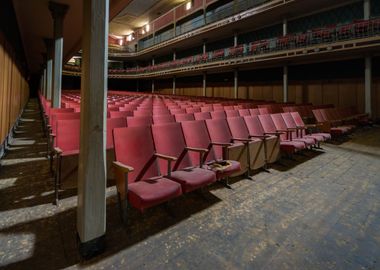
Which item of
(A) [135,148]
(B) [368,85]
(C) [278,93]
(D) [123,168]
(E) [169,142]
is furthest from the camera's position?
(C) [278,93]

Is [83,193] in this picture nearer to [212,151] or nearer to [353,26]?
[212,151]

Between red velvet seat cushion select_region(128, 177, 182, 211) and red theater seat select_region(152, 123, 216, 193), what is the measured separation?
0.18 metres

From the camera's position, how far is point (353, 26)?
823 centimetres

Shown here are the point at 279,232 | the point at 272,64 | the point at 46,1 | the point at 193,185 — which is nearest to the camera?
the point at 279,232

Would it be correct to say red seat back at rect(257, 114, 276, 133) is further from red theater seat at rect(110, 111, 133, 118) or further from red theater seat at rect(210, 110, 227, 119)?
red theater seat at rect(110, 111, 133, 118)

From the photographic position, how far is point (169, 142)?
2.59m

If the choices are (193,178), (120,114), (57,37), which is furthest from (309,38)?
(193,178)

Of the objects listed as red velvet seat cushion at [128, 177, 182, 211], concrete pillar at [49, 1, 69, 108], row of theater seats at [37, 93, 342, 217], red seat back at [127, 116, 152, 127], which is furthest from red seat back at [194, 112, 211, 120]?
concrete pillar at [49, 1, 69, 108]

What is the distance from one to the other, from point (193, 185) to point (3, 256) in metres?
1.38

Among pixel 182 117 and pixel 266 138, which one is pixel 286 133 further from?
pixel 182 117

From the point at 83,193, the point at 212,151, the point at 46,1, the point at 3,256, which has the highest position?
the point at 46,1

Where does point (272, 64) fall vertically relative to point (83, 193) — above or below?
above

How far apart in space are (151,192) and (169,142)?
837 millimetres

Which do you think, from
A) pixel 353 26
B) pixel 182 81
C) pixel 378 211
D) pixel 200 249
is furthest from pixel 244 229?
pixel 182 81
